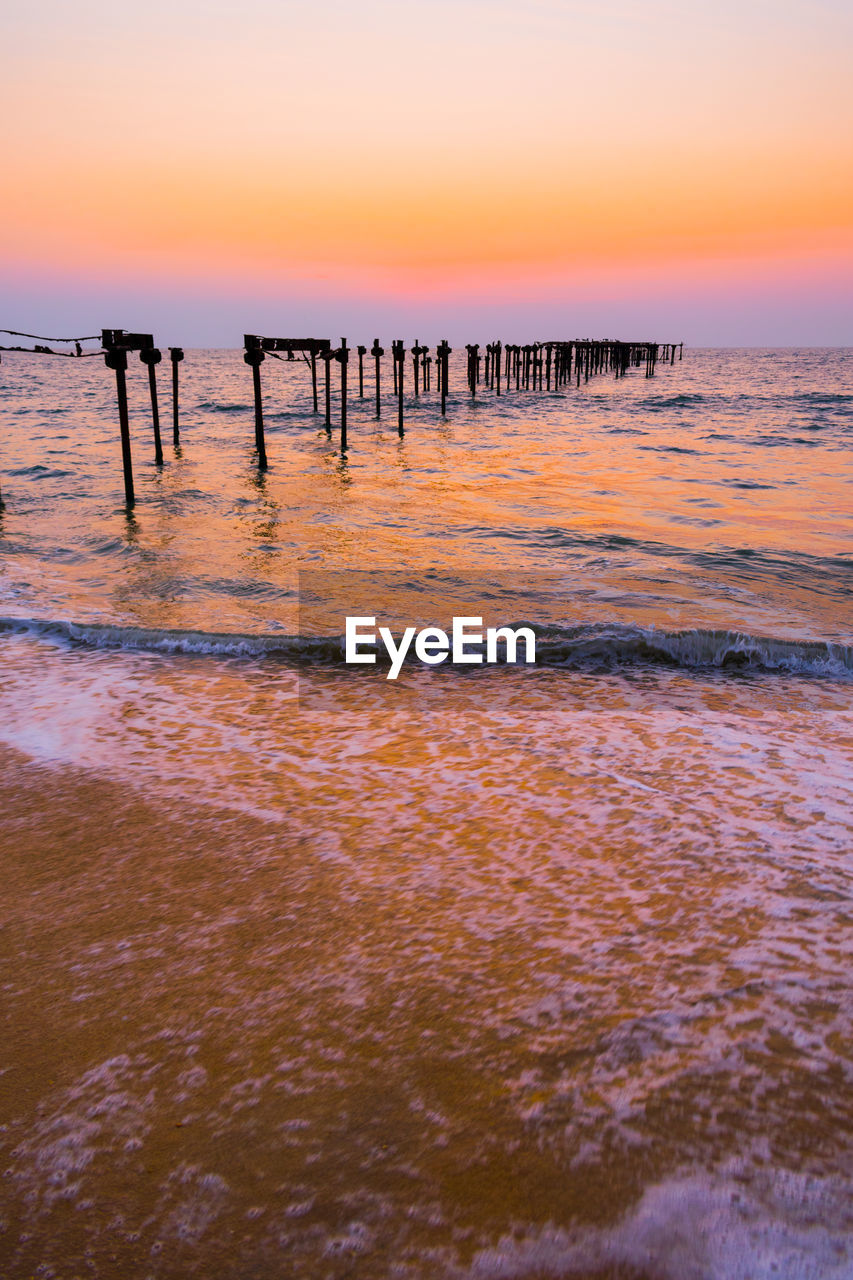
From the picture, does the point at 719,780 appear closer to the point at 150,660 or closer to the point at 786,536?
the point at 150,660

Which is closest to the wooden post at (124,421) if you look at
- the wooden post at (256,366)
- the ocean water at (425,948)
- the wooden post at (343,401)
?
the wooden post at (256,366)

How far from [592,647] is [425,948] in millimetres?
4242

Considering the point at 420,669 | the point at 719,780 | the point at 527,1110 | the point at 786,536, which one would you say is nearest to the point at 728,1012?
the point at 527,1110

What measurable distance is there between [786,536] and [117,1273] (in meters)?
12.0

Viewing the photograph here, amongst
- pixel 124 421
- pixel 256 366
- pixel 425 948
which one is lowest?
pixel 425 948

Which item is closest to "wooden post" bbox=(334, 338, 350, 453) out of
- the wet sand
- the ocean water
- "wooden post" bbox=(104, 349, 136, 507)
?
"wooden post" bbox=(104, 349, 136, 507)

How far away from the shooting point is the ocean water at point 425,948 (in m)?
1.94

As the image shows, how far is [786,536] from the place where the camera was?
11766 mm

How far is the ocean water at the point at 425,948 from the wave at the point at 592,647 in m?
0.04

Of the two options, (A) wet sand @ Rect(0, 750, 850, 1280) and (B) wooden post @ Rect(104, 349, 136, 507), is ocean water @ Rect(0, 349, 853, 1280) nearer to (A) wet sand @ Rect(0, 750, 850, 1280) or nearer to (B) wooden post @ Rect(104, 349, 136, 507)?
(A) wet sand @ Rect(0, 750, 850, 1280)

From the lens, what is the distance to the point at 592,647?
22.2ft

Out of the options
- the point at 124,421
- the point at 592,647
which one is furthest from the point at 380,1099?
the point at 124,421

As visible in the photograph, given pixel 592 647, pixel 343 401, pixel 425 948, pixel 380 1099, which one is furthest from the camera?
pixel 343 401

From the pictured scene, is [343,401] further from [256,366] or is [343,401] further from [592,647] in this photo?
[592,647]
